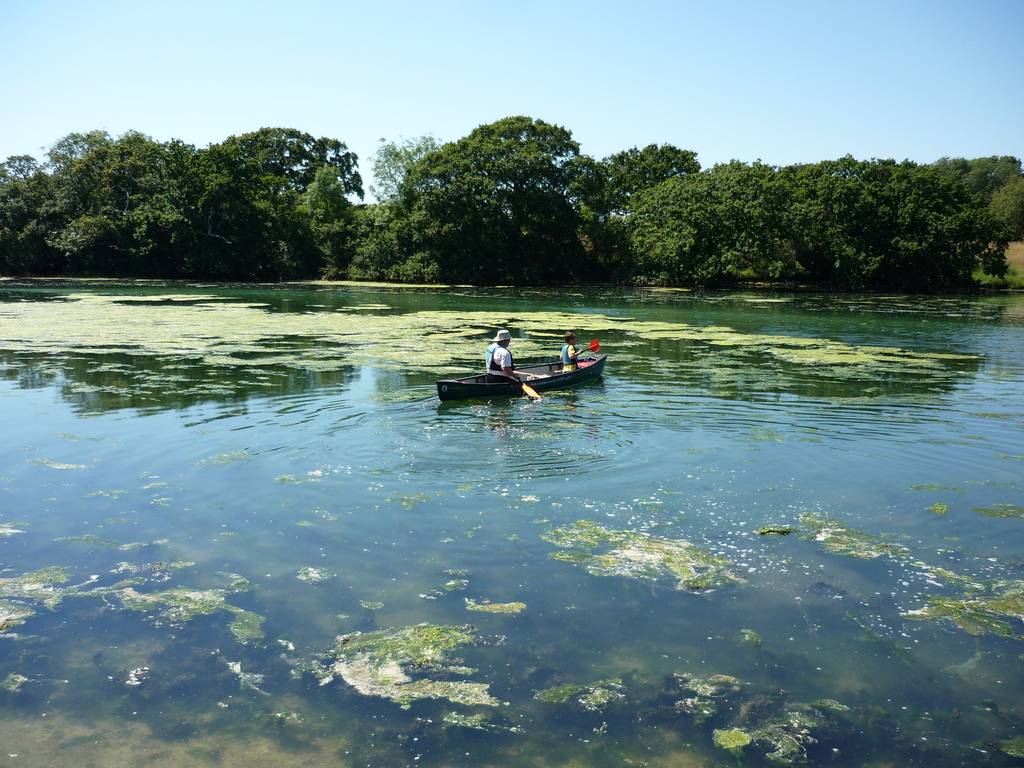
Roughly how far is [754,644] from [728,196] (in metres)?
48.6

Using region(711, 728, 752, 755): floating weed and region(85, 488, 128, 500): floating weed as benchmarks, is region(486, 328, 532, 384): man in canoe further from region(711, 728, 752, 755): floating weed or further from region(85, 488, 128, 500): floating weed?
region(711, 728, 752, 755): floating weed

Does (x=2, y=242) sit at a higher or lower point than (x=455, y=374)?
Result: higher

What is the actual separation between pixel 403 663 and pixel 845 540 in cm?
469

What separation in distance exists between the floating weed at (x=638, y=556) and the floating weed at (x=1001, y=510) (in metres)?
3.55

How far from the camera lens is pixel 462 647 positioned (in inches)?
230

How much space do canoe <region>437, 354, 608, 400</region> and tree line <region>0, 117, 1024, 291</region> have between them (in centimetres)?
3608

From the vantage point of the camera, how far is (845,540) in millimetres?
7914

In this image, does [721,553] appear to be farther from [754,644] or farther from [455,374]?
[455,374]

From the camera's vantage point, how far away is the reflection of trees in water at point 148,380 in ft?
47.3

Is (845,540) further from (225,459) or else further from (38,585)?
(225,459)

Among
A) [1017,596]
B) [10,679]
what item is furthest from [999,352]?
[10,679]

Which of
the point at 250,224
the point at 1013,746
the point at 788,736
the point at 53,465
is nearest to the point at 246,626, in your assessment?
the point at 788,736

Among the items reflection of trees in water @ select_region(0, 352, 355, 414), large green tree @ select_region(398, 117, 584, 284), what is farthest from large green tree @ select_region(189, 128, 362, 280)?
reflection of trees in water @ select_region(0, 352, 355, 414)

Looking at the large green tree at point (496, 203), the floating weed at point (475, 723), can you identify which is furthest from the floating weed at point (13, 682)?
the large green tree at point (496, 203)
